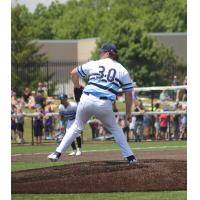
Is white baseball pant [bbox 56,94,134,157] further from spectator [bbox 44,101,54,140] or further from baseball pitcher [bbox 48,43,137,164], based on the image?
spectator [bbox 44,101,54,140]

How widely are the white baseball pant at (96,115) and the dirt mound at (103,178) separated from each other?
40 cm

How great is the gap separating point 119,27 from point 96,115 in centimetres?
5732

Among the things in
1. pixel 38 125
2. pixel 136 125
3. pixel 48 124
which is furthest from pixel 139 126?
pixel 38 125

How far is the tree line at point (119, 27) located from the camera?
55.7 meters

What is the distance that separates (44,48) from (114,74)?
69.1 metres

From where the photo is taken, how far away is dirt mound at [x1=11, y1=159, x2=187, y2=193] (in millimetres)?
11273

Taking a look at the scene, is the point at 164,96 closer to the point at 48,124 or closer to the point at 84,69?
the point at 48,124

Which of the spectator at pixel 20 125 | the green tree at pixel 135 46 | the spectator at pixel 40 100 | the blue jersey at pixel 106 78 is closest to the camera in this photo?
the blue jersey at pixel 106 78

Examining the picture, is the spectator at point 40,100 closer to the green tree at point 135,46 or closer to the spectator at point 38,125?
the spectator at point 38,125

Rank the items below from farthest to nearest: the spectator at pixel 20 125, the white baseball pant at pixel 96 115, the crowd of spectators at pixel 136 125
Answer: the crowd of spectators at pixel 136 125
the spectator at pixel 20 125
the white baseball pant at pixel 96 115

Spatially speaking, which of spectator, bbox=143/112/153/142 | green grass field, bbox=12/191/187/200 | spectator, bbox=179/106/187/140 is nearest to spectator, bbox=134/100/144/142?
spectator, bbox=143/112/153/142

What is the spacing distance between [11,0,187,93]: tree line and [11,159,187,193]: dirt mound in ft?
94.3

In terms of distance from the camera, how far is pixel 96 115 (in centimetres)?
1329

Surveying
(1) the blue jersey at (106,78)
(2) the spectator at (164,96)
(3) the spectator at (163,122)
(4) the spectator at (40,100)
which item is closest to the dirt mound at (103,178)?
(1) the blue jersey at (106,78)
